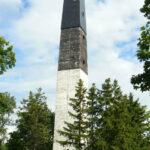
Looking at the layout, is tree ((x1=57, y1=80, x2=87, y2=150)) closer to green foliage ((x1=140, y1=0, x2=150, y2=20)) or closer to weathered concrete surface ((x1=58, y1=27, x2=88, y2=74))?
green foliage ((x1=140, y1=0, x2=150, y2=20))

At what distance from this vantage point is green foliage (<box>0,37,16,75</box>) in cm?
1448

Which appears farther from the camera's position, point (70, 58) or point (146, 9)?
point (70, 58)

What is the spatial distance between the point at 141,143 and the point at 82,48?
17617 mm

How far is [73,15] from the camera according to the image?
1487 inches

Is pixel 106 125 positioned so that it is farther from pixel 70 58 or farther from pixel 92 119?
pixel 70 58

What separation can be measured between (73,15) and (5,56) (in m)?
24.8

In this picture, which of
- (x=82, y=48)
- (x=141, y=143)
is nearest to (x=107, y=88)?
(x=141, y=143)

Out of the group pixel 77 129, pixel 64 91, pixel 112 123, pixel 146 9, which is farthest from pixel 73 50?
pixel 146 9

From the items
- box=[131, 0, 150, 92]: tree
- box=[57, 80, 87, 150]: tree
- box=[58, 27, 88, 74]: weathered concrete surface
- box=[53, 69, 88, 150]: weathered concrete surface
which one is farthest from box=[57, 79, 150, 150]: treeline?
box=[58, 27, 88, 74]: weathered concrete surface

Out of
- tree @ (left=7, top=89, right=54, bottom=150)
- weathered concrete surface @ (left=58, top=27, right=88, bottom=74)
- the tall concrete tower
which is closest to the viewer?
tree @ (left=7, top=89, right=54, bottom=150)

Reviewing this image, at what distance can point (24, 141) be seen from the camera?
95.3 feet

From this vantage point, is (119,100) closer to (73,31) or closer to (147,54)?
(147,54)

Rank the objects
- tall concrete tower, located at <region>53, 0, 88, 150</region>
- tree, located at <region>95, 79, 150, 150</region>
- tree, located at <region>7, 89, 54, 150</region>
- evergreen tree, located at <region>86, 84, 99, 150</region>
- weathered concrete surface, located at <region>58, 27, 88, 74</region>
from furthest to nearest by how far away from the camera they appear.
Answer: weathered concrete surface, located at <region>58, 27, 88, 74</region> → tall concrete tower, located at <region>53, 0, 88, 150</region> → tree, located at <region>7, 89, 54, 150</region> → evergreen tree, located at <region>86, 84, 99, 150</region> → tree, located at <region>95, 79, 150, 150</region>

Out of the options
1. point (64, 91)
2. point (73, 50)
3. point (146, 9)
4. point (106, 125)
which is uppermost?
point (73, 50)
